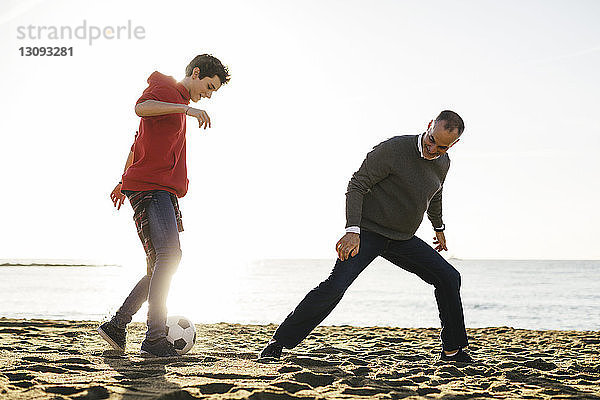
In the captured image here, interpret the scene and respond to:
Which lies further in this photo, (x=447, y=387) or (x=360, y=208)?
(x=360, y=208)

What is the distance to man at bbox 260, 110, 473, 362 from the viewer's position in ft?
14.9

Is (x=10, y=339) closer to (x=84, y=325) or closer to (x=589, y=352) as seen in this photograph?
(x=84, y=325)

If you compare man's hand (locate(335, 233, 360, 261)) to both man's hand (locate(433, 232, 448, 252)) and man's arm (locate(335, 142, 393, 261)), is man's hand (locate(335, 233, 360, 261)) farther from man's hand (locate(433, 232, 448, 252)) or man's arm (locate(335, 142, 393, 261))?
man's hand (locate(433, 232, 448, 252))

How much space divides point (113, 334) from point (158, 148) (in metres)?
1.48

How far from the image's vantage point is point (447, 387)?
3.62 metres

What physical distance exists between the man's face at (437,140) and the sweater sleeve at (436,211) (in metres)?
0.68

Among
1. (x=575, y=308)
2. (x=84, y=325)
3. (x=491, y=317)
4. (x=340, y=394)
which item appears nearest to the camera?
(x=340, y=394)

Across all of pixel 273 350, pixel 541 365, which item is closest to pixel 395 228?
pixel 273 350

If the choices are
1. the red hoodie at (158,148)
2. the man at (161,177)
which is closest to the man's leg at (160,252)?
the man at (161,177)

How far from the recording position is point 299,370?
157 inches

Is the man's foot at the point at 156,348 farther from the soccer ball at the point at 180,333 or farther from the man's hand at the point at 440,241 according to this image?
the man's hand at the point at 440,241

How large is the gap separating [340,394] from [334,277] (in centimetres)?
140

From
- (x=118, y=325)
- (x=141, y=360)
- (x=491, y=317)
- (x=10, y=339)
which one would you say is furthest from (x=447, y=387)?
(x=491, y=317)

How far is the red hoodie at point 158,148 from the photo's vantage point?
4.43m
